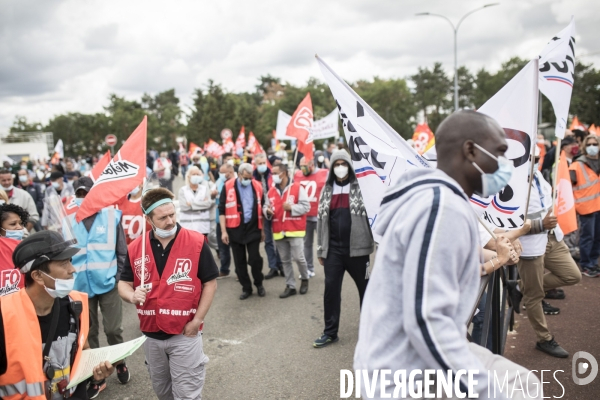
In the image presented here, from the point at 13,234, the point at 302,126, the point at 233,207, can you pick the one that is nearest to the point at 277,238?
the point at 233,207

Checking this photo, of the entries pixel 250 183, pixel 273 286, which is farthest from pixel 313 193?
pixel 273 286

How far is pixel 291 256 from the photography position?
7.28 meters

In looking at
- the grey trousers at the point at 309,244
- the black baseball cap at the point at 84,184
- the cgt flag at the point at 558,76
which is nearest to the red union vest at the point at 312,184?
the grey trousers at the point at 309,244

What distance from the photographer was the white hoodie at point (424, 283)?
4.67 ft

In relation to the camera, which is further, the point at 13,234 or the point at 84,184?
the point at 84,184

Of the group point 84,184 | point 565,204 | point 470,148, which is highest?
point 470,148

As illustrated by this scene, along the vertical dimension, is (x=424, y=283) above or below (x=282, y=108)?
below

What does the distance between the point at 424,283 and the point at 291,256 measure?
5916 mm

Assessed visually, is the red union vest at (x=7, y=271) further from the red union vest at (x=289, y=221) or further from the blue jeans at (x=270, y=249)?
the blue jeans at (x=270, y=249)

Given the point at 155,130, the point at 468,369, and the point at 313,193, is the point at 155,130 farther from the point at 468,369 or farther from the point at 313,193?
the point at 468,369

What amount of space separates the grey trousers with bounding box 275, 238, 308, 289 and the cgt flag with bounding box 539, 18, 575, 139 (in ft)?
13.4

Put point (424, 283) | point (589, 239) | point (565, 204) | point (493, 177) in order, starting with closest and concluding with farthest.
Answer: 1. point (424, 283)
2. point (493, 177)
3. point (565, 204)
4. point (589, 239)

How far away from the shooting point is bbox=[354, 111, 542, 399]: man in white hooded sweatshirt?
1.43 m

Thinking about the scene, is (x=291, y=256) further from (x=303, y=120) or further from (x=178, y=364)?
(x=178, y=364)
